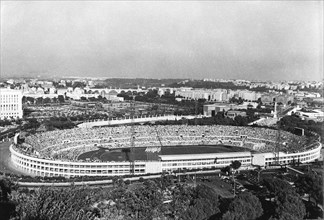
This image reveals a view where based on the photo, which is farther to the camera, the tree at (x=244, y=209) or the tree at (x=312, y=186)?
the tree at (x=312, y=186)

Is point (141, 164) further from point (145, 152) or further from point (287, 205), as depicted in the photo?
point (287, 205)

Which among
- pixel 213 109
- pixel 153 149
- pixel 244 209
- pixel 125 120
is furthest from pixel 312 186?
pixel 213 109

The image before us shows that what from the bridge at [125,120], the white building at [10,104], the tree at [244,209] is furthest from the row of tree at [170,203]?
the white building at [10,104]

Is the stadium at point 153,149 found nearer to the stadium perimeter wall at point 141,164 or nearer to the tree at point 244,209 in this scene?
the stadium perimeter wall at point 141,164

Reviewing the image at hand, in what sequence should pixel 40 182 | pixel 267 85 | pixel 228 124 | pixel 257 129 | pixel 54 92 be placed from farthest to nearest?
pixel 267 85
pixel 54 92
pixel 228 124
pixel 257 129
pixel 40 182

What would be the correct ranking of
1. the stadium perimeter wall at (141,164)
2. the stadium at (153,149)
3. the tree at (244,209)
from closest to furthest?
the tree at (244,209) < the stadium perimeter wall at (141,164) < the stadium at (153,149)

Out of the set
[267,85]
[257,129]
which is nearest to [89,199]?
[257,129]

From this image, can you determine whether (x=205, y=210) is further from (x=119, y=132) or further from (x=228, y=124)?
(x=228, y=124)
